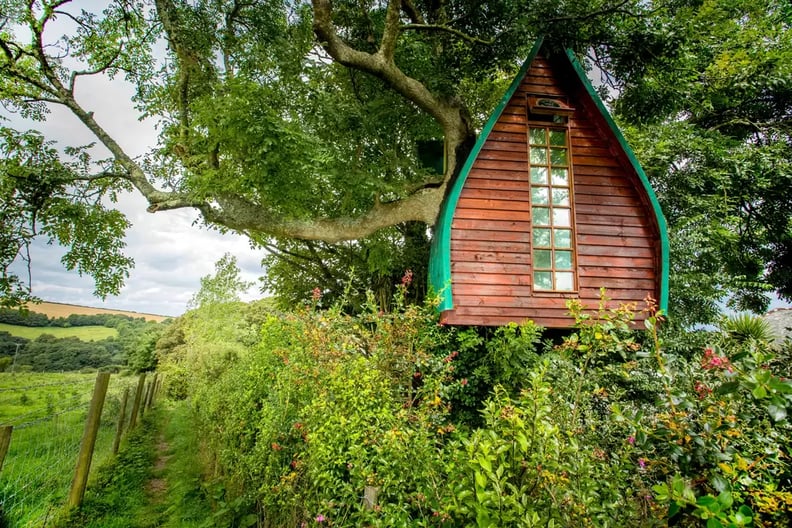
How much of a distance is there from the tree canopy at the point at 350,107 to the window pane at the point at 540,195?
253 centimetres

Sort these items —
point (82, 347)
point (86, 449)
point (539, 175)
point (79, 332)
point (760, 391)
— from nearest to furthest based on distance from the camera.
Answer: point (760, 391), point (86, 449), point (539, 175), point (79, 332), point (82, 347)

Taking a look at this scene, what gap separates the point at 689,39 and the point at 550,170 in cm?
491

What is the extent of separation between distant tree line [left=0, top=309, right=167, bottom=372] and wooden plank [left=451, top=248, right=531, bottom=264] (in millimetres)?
10581

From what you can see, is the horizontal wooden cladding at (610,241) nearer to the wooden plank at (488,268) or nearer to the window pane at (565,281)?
the window pane at (565,281)

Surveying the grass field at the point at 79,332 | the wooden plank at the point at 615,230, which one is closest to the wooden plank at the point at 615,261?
the wooden plank at the point at 615,230

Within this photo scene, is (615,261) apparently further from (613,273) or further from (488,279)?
(488,279)

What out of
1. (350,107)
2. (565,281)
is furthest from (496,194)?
(350,107)

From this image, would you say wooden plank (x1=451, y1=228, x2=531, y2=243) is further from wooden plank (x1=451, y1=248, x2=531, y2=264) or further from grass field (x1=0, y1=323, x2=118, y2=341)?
grass field (x1=0, y1=323, x2=118, y2=341)

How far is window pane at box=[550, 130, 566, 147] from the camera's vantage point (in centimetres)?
803

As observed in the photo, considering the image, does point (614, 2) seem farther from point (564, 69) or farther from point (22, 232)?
point (22, 232)

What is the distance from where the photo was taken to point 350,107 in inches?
406

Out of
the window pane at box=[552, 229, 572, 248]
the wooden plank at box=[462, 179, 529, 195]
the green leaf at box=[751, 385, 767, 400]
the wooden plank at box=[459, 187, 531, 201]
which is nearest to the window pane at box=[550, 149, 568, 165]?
the wooden plank at box=[462, 179, 529, 195]

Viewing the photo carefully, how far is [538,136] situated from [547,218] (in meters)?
1.71

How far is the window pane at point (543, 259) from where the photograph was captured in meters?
7.53
